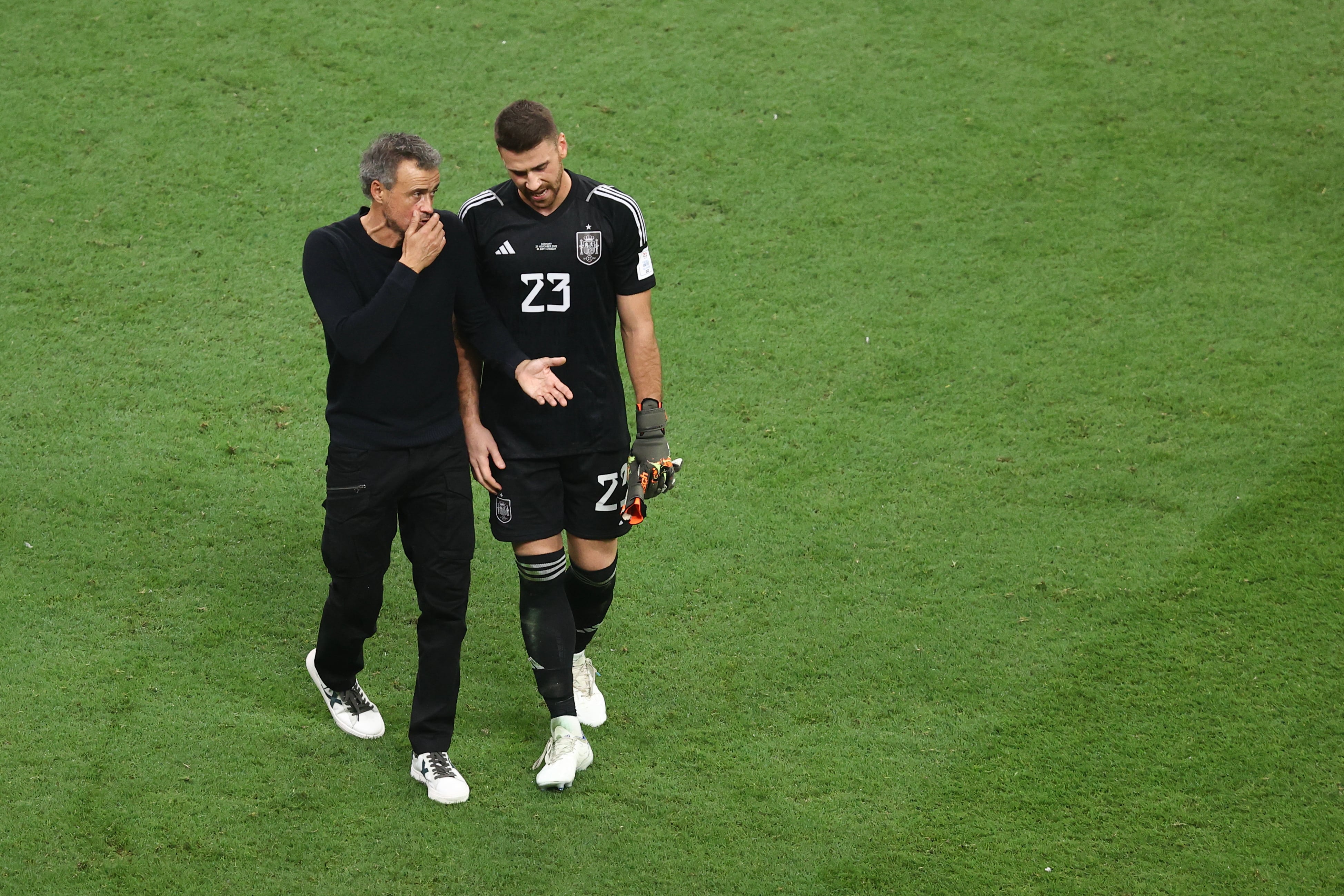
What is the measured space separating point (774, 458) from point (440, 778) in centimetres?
218

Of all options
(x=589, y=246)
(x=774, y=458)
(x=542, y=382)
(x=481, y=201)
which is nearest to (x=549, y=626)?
(x=542, y=382)

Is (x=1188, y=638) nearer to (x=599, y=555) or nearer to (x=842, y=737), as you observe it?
(x=842, y=737)

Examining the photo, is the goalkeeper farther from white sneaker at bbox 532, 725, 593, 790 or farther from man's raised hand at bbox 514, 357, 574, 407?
man's raised hand at bbox 514, 357, 574, 407

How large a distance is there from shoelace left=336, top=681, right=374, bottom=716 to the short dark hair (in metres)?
1.84

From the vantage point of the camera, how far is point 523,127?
11.6 ft

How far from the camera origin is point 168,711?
4.09 m

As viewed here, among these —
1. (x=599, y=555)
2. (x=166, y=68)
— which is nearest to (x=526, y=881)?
(x=599, y=555)

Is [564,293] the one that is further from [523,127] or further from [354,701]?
[354,701]

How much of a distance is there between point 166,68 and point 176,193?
1.15 meters

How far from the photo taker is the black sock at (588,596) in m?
4.13

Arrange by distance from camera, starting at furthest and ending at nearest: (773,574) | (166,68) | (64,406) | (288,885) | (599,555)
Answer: (166,68) → (64,406) → (773,574) → (599,555) → (288,885)

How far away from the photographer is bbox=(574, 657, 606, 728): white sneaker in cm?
423

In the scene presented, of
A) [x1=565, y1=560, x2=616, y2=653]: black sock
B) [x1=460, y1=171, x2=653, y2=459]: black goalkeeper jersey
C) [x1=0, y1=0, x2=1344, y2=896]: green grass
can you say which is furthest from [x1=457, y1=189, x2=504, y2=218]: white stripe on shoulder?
[x1=0, y1=0, x2=1344, y2=896]: green grass

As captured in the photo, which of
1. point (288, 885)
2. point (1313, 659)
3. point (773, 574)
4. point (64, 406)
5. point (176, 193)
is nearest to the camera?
point (288, 885)
